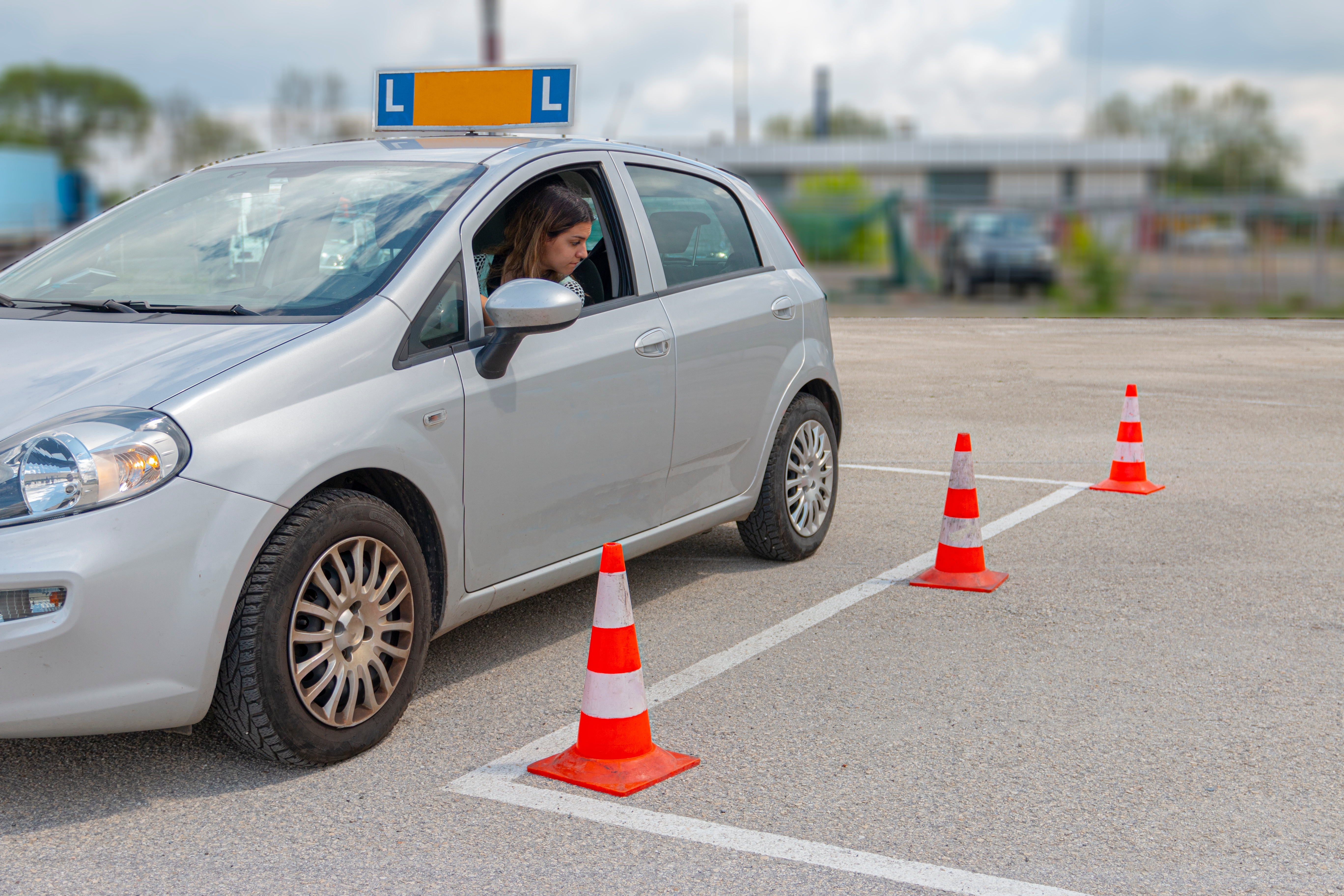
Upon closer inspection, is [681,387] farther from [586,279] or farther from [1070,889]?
[1070,889]

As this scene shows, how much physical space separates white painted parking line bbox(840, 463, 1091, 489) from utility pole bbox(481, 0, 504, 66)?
14562mm

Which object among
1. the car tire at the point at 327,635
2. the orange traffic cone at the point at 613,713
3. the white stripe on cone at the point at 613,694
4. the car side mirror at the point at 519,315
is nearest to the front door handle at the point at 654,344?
the car side mirror at the point at 519,315

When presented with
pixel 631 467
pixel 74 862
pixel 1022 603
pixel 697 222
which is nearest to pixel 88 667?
pixel 74 862

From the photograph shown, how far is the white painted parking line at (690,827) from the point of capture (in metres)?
3.11

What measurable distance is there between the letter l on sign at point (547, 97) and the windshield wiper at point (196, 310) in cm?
318

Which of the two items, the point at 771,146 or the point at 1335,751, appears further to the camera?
the point at 771,146

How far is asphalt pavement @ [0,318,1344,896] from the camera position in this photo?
10.5 ft

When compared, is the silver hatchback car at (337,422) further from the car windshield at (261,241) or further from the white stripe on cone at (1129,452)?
the white stripe on cone at (1129,452)

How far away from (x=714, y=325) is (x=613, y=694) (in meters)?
2.03

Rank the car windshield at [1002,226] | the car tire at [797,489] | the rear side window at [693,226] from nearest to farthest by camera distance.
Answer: the rear side window at [693,226], the car tire at [797,489], the car windshield at [1002,226]

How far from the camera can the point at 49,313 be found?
4.12 m

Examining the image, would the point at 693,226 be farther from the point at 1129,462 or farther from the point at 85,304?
the point at 1129,462

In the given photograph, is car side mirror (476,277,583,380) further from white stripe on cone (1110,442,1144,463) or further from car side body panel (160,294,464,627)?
white stripe on cone (1110,442,1144,463)

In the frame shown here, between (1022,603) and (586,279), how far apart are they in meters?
2.17
